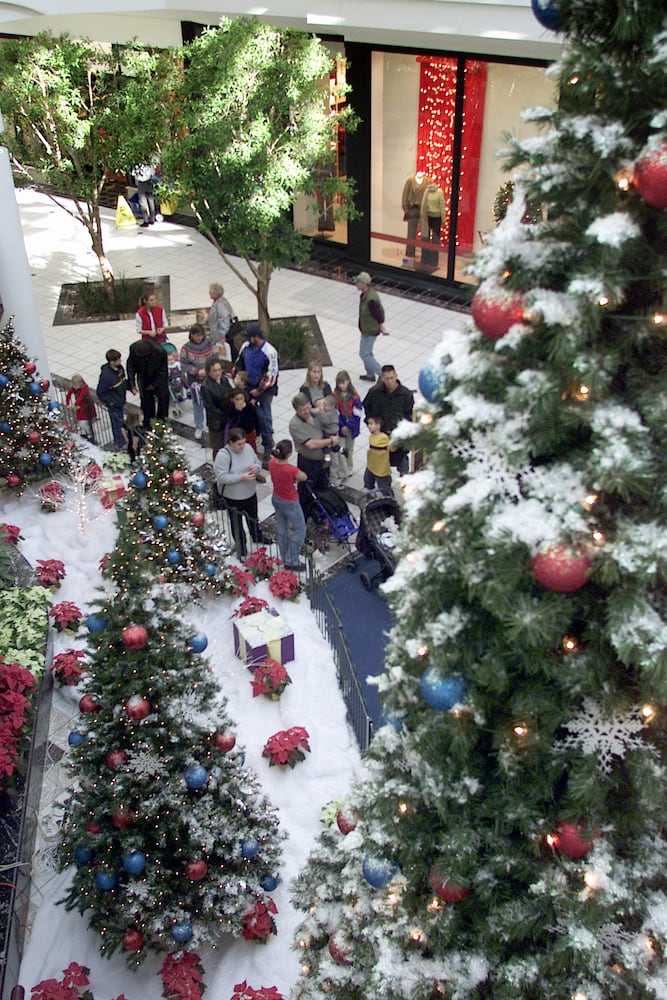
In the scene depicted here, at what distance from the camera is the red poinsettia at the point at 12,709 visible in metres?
5.78

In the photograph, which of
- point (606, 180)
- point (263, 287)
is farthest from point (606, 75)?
point (263, 287)

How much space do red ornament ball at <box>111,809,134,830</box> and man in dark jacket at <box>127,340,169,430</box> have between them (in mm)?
5713

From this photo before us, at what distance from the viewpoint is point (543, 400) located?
2.75 m

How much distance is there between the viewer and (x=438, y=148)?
49.0ft

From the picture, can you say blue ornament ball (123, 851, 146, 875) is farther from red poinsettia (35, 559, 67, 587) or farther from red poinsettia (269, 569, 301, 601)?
red poinsettia (35, 559, 67, 587)

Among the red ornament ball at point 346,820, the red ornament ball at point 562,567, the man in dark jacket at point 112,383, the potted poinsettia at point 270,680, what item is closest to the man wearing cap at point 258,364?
the man in dark jacket at point 112,383

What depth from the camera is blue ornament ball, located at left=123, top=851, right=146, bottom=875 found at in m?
5.02

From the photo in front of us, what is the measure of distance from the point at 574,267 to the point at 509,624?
118 cm

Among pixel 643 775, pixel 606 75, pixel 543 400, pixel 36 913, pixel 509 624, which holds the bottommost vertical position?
pixel 36 913

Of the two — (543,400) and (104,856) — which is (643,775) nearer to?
(543,400)

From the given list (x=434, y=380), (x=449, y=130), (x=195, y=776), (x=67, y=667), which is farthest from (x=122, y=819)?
(x=449, y=130)

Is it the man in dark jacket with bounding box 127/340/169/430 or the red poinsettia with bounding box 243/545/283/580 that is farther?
the man in dark jacket with bounding box 127/340/169/430

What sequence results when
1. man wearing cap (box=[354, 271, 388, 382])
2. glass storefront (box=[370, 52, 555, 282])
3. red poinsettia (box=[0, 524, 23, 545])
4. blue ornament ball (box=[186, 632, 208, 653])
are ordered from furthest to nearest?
glass storefront (box=[370, 52, 555, 282]) → man wearing cap (box=[354, 271, 388, 382]) → red poinsettia (box=[0, 524, 23, 545]) → blue ornament ball (box=[186, 632, 208, 653])

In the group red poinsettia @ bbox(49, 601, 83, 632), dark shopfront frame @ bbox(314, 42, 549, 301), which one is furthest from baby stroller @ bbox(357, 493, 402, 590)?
dark shopfront frame @ bbox(314, 42, 549, 301)
